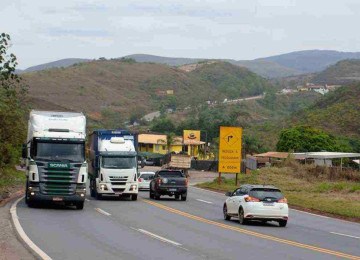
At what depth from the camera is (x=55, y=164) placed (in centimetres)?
3306

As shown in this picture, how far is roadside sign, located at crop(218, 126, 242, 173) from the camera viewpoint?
61500 millimetres

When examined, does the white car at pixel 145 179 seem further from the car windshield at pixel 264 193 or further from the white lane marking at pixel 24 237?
the car windshield at pixel 264 193

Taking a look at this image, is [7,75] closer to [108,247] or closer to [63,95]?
[108,247]

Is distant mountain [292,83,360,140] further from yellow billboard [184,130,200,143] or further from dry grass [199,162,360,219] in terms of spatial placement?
dry grass [199,162,360,219]

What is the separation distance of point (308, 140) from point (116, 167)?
232 ft

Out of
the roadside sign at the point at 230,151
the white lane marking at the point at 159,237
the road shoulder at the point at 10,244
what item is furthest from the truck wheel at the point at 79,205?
the roadside sign at the point at 230,151

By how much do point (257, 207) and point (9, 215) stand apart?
914 cm

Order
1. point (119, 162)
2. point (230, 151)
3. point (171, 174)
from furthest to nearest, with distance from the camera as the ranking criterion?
point (230, 151) < point (171, 174) < point (119, 162)

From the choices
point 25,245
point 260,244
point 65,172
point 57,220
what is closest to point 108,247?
point 25,245

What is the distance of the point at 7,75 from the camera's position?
41.8 metres

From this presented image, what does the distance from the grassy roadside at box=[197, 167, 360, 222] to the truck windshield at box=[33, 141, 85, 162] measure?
12673 mm

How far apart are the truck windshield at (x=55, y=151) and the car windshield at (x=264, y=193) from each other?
8.01 m

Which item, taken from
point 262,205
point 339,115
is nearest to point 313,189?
point 262,205

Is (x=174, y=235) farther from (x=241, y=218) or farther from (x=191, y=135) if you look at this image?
(x=191, y=135)
